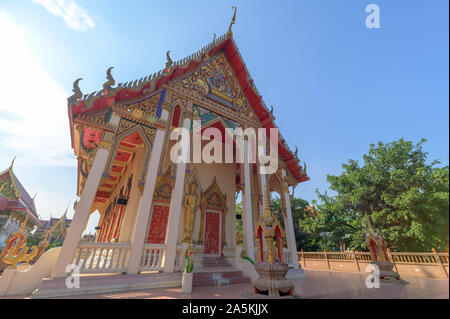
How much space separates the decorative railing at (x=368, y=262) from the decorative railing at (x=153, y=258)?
646cm

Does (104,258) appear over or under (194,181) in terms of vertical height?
under

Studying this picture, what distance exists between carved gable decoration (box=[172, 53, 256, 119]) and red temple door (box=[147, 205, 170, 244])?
15.7 feet

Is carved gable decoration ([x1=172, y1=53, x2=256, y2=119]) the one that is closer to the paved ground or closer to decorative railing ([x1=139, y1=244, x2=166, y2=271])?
decorative railing ([x1=139, y1=244, x2=166, y2=271])

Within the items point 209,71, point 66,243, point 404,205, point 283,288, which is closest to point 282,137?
point 209,71

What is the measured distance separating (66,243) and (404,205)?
42.0ft

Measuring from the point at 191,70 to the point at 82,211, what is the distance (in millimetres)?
6537

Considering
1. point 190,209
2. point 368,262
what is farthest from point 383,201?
point 190,209

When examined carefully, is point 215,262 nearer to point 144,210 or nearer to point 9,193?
point 144,210

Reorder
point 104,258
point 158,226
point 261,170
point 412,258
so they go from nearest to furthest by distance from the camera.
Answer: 1. point 104,258
2. point 158,226
3. point 412,258
4. point 261,170

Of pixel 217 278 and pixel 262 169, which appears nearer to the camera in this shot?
pixel 217 278

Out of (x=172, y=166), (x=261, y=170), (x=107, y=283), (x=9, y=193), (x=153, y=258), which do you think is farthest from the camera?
(x=9, y=193)

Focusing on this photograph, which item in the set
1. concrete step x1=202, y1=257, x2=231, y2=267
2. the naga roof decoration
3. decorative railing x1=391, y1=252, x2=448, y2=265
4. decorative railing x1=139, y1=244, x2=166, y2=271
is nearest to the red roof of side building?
the naga roof decoration

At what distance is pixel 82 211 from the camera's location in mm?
4477
